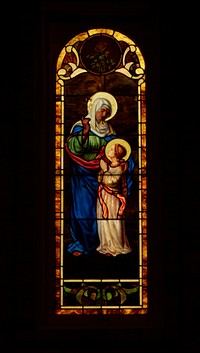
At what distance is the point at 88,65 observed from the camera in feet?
21.3

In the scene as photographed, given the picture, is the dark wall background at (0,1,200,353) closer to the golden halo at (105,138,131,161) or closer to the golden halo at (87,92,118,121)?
the golden halo at (105,138,131,161)

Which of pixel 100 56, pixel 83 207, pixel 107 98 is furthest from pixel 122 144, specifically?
pixel 100 56

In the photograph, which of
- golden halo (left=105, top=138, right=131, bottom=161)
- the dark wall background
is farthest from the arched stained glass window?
the dark wall background

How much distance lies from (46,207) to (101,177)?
0.53 m

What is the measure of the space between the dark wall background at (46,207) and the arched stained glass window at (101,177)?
0.42 ft

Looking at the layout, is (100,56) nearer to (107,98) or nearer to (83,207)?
(107,98)

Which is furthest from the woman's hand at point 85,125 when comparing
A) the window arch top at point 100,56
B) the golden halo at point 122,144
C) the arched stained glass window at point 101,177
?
the window arch top at point 100,56

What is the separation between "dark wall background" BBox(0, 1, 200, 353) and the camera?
589cm

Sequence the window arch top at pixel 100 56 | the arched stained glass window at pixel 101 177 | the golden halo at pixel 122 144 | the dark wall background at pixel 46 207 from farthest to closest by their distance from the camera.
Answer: the window arch top at pixel 100 56 → the golden halo at pixel 122 144 → the arched stained glass window at pixel 101 177 → the dark wall background at pixel 46 207

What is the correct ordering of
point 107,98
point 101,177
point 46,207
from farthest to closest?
point 107,98, point 101,177, point 46,207

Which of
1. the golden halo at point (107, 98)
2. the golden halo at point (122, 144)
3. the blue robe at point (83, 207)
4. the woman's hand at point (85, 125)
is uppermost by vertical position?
the golden halo at point (107, 98)

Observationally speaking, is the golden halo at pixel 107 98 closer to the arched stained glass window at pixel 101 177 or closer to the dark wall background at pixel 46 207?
the arched stained glass window at pixel 101 177

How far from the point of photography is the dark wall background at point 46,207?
5887 millimetres

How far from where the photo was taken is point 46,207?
20.4 feet
